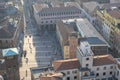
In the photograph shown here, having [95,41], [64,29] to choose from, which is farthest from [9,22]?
[95,41]

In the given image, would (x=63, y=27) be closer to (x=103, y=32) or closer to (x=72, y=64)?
(x=103, y=32)

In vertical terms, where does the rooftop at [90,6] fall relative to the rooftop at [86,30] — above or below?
above

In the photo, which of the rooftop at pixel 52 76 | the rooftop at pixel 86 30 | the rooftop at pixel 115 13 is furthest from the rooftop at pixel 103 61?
the rooftop at pixel 115 13

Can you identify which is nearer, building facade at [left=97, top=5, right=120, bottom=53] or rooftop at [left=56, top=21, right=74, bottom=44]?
rooftop at [left=56, top=21, right=74, bottom=44]

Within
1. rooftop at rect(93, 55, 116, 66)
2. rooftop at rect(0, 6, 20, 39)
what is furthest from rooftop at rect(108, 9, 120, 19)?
rooftop at rect(0, 6, 20, 39)

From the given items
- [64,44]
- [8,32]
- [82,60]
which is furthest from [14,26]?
[82,60]

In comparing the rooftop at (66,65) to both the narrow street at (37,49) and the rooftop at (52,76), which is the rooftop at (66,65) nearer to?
the rooftop at (52,76)

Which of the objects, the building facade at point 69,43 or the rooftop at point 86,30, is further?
the rooftop at point 86,30

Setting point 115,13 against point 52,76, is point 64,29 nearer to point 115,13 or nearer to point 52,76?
point 115,13

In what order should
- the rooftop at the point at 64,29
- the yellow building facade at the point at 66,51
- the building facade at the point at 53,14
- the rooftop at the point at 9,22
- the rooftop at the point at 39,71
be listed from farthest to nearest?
1. the building facade at the point at 53,14
2. the rooftop at the point at 64,29
3. the rooftop at the point at 9,22
4. the yellow building facade at the point at 66,51
5. the rooftop at the point at 39,71

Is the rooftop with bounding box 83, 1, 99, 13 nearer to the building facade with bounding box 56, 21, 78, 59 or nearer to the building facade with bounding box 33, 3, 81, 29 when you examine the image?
the building facade with bounding box 33, 3, 81, 29

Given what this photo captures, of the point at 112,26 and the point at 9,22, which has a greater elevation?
the point at 9,22
